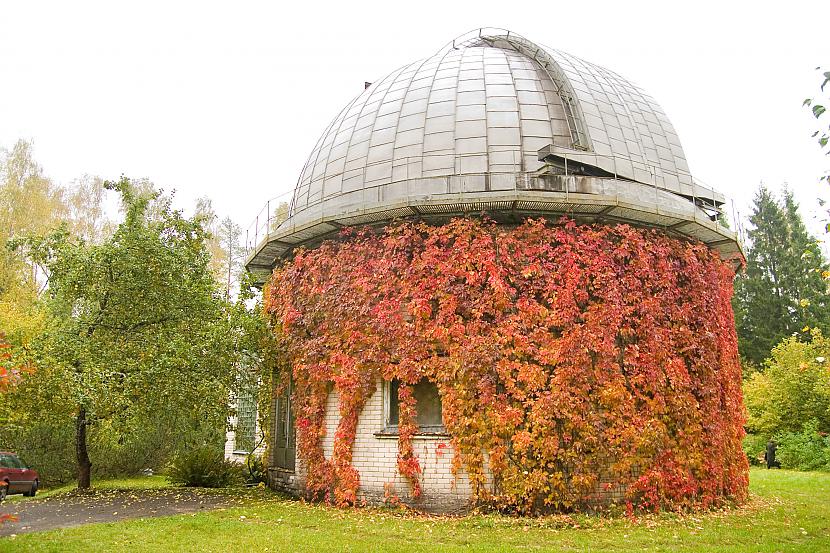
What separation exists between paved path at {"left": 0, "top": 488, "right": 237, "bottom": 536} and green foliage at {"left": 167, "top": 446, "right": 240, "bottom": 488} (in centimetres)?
127

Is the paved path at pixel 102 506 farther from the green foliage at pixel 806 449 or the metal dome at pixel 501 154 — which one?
the green foliage at pixel 806 449

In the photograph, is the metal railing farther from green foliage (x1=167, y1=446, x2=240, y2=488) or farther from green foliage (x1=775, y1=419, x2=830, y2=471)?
green foliage (x1=775, y1=419, x2=830, y2=471)

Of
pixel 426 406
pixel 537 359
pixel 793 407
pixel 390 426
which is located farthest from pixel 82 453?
pixel 793 407

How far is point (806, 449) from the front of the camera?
76.3 feet

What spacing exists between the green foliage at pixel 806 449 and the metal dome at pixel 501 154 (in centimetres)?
1225

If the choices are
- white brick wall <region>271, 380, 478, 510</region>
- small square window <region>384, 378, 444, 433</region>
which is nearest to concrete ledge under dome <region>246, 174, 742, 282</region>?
small square window <region>384, 378, 444, 433</region>

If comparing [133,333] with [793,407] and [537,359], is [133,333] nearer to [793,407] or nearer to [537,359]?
[537,359]

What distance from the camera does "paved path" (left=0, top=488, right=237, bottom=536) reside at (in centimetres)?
1109

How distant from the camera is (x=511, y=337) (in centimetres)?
1152

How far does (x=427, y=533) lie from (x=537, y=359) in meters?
3.35

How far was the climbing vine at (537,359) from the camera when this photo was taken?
11.3m

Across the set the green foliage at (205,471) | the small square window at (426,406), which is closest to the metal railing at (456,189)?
the small square window at (426,406)

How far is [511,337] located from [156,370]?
6.99 meters

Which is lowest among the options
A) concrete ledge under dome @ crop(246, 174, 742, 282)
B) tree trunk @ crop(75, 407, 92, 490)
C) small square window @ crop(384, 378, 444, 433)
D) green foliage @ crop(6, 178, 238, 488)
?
tree trunk @ crop(75, 407, 92, 490)
